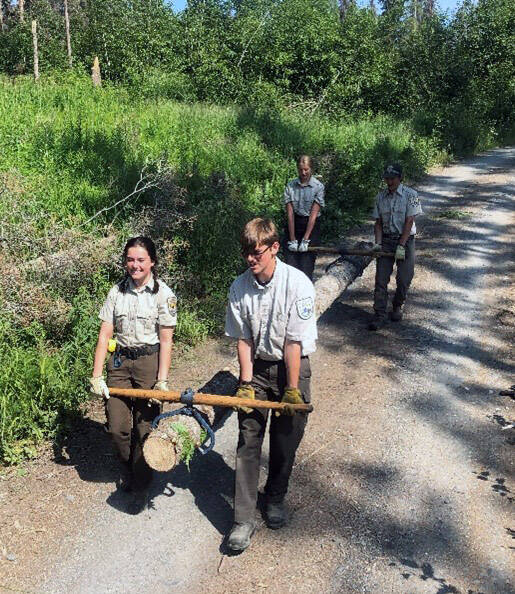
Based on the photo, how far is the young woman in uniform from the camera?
4184 millimetres

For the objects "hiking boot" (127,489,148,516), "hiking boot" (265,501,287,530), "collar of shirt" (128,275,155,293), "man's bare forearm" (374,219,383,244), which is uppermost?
"collar of shirt" (128,275,155,293)

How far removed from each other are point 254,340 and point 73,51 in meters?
29.5

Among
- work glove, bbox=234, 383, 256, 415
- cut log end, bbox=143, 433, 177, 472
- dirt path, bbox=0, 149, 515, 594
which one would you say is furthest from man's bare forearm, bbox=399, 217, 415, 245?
cut log end, bbox=143, 433, 177, 472

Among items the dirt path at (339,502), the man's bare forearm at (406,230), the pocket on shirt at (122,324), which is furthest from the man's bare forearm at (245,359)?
the man's bare forearm at (406,230)

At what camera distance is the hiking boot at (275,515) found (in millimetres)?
4090

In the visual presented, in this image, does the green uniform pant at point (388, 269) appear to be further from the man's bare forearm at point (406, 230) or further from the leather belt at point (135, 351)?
the leather belt at point (135, 351)

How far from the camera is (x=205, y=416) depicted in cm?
452

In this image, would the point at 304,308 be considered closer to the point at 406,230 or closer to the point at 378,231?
the point at 406,230

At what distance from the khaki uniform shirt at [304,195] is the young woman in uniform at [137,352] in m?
3.60

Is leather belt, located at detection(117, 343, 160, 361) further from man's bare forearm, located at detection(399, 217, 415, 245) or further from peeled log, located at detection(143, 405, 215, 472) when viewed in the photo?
man's bare forearm, located at detection(399, 217, 415, 245)

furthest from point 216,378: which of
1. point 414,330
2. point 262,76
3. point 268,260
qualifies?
point 262,76

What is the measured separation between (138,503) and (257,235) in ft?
6.92

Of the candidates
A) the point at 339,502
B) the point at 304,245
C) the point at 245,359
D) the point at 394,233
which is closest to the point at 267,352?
the point at 245,359

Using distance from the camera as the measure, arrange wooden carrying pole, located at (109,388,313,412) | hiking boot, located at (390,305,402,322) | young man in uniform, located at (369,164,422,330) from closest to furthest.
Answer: wooden carrying pole, located at (109,388,313,412) → young man in uniform, located at (369,164,422,330) → hiking boot, located at (390,305,402,322)
